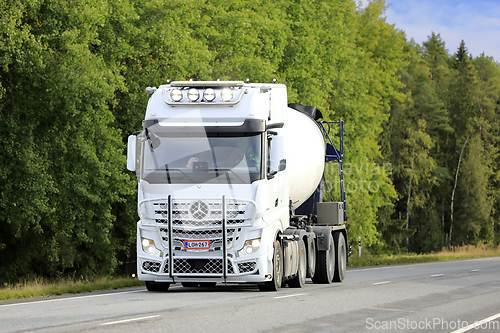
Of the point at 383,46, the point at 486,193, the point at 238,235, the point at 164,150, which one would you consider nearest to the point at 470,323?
the point at 238,235

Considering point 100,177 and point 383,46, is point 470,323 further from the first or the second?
point 383,46

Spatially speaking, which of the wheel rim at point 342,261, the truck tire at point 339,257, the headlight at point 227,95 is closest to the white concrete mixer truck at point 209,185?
the headlight at point 227,95

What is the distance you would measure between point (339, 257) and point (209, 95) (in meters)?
7.92

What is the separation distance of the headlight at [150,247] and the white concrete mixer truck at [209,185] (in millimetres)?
20

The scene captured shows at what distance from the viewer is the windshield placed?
14.3m

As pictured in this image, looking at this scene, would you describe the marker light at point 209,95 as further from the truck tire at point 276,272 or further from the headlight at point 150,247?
the truck tire at point 276,272

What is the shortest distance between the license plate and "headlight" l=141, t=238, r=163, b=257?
0.58 metres

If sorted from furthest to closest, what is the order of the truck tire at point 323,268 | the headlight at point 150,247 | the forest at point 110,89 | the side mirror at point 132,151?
the forest at point 110,89, the truck tire at point 323,268, the side mirror at point 132,151, the headlight at point 150,247

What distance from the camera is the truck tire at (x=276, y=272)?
1516cm

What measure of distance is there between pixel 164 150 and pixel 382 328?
20.1 ft

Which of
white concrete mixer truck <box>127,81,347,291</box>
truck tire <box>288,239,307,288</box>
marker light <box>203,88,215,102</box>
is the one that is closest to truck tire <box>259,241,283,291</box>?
white concrete mixer truck <box>127,81,347,291</box>

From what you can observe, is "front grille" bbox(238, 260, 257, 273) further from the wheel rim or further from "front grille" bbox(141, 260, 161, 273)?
the wheel rim

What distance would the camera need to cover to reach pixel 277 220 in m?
15.5

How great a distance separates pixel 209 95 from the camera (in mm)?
14781
